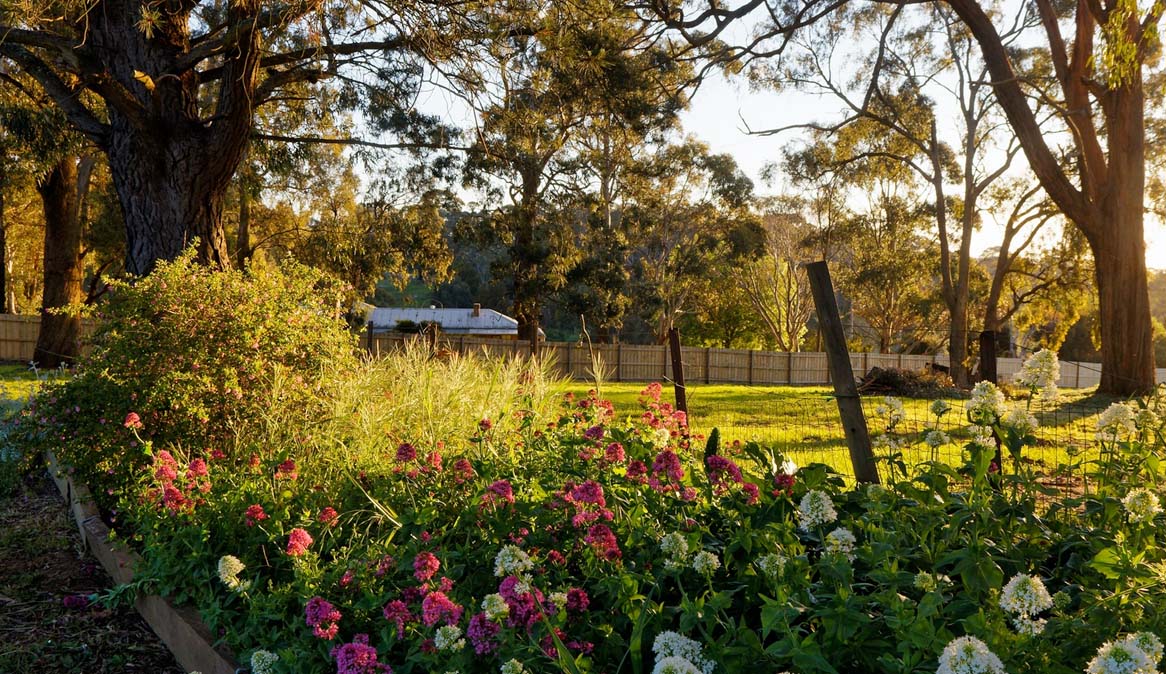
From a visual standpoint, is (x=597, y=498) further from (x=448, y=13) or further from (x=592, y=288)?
(x=592, y=288)

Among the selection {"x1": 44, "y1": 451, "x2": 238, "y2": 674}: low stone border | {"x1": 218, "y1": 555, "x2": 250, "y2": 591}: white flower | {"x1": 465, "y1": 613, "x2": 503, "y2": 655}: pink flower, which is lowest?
{"x1": 44, "y1": 451, "x2": 238, "y2": 674}: low stone border

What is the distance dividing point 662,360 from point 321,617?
74.4 feet

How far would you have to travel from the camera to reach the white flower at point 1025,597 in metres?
1.36

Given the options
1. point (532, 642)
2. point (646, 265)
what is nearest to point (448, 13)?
point (532, 642)

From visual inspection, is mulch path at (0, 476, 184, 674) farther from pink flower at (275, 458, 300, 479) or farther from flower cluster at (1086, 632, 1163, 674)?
flower cluster at (1086, 632, 1163, 674)

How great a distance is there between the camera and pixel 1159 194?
789 inches

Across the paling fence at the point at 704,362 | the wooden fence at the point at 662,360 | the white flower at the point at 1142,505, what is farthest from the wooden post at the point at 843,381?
the paling fence at the point at 704,362

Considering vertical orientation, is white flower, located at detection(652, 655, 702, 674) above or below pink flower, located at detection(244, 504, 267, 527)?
above

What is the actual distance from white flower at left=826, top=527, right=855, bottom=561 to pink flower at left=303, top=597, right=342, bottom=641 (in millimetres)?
1171

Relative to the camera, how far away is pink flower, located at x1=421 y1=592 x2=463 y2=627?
1.74 m

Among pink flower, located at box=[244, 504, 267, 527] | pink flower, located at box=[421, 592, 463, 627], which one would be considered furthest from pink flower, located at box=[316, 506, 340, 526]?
pink flower, located at box=[421, 592, 463, 627]

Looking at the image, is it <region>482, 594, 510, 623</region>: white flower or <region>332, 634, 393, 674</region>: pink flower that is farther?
<region>332, 634, 393, 674</region>: pink flower

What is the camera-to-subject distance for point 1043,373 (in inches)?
99.6

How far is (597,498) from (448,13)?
4922mm
